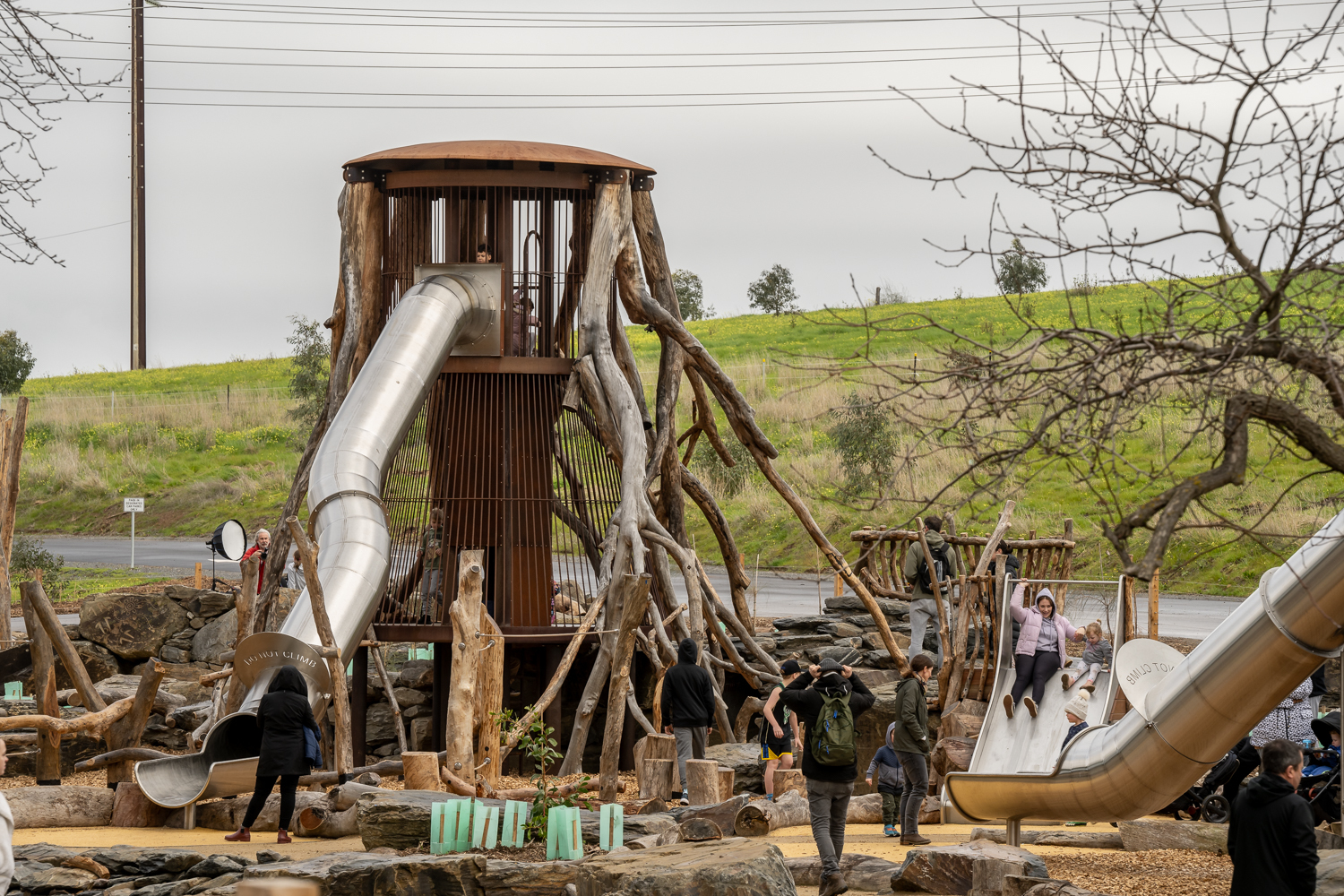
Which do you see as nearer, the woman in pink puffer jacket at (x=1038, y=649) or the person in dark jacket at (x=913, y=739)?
the person in dark jacket at (x=913, y=739)

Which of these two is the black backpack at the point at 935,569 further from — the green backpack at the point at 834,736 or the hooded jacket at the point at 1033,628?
the green backpack at the point at 834,736

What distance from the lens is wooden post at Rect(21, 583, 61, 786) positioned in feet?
45.1

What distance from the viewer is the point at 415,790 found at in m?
11.2

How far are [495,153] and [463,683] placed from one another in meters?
5.93

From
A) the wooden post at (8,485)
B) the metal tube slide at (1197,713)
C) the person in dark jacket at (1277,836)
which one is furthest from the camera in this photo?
the wooden post at (8,485)

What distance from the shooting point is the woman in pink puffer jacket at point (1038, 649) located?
48.8 ft

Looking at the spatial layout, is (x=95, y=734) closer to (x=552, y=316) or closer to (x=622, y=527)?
(x=622, y=527)

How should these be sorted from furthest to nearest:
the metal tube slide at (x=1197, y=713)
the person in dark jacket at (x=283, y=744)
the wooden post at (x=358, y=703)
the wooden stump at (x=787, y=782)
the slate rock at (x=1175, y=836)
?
the wooden post at (x=358, y=703)
the wooden stump at (x=787, y=782)
the person in dark jacket at (x=283, y=744)
the slate rock at (x=1175, y=836)
the metal tube slide at (x=1197, y=713)

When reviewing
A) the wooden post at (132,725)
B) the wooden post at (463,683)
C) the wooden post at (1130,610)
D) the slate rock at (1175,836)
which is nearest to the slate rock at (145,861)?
the wooden post at (463,683)

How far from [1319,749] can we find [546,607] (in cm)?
727

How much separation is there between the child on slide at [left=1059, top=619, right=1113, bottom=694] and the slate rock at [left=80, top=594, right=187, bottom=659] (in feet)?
34.6

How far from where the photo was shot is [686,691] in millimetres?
12758

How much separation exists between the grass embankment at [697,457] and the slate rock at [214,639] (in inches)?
402

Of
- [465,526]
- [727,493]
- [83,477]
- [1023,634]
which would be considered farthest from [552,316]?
[83,477]
